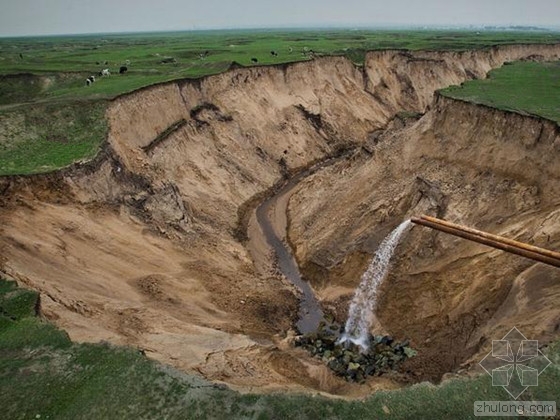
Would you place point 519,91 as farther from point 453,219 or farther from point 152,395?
point 152,395

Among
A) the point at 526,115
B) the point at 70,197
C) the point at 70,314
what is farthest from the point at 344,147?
the point at 70,314

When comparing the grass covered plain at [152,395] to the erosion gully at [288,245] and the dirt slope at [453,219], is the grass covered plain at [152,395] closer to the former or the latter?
the dirt slope at [453,219]

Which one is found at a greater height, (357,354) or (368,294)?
(368,294)

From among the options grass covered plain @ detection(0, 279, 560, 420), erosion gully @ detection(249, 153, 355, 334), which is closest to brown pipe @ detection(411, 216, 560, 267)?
grass covered plain @ detection(0, 279, 560, 420)

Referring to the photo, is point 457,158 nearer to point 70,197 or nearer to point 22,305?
point 70,197

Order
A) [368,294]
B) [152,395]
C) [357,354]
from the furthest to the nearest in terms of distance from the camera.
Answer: [368,294] < [357,354] < [152,395]

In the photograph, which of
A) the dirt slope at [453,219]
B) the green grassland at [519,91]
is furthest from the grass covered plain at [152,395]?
the green grassland at [519,91]

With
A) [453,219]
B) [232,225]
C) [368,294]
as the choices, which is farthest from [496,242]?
[232,225]
